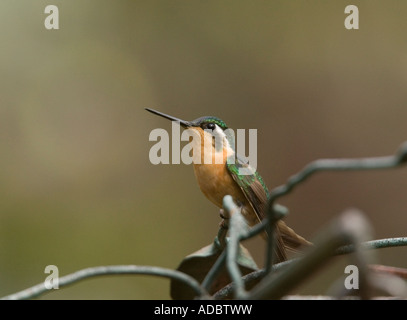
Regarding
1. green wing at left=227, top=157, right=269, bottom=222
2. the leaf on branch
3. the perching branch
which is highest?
green wing at left=227, top=157, right=269, bottom=222

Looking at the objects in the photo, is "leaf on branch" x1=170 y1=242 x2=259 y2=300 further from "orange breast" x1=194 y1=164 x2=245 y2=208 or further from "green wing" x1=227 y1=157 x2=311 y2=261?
"orange breast" x1=194 y1=164 x2=245 y2=208

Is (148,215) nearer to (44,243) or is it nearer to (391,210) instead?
(44,243)

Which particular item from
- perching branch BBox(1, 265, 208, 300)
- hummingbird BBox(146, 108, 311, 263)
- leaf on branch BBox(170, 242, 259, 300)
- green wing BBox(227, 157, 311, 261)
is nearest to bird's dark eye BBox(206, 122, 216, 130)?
hummingbird BBox(146, 108, 311, 263)

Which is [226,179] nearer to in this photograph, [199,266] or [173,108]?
[199,266]

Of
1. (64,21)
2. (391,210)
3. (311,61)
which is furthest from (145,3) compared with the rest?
(391,210)

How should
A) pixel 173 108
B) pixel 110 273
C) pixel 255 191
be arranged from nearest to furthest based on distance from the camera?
pixel 110 273 < pixel 255 191 < pixel 173 108

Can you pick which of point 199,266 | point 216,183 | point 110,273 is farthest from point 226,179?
point 110,273

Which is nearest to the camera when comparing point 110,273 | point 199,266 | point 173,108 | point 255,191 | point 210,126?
point 110,273

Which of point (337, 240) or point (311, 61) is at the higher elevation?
point (311, 61)
